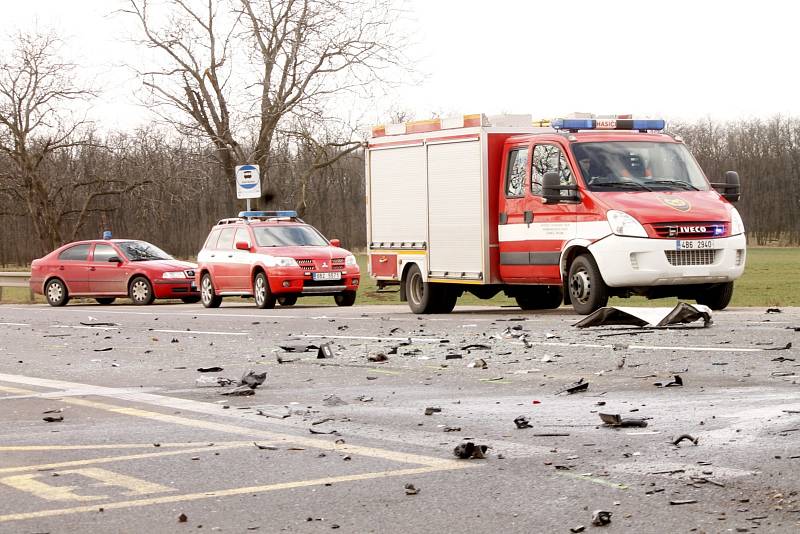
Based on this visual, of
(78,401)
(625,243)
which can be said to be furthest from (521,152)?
(78,401)

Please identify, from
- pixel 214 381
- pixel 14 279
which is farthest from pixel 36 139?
pixel 214 381

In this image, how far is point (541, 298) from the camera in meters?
20.9

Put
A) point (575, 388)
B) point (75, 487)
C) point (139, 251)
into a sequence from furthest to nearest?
1. point (139, 251)
2. point (575, 388)
3. point (75, 487)

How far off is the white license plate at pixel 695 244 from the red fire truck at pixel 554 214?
0.01 m

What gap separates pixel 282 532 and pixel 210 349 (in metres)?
9.27

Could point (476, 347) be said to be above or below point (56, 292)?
above

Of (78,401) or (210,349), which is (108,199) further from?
(78,401)

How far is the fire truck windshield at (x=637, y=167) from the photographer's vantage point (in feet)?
56.3

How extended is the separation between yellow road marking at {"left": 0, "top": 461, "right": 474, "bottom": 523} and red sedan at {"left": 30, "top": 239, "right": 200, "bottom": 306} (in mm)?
22657

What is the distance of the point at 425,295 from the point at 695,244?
481 centimetres

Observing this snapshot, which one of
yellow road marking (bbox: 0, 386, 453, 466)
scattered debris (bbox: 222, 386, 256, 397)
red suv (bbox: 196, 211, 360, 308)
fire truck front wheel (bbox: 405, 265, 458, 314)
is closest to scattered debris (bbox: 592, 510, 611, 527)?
yellow road marking (bbox: 0, 386, 453, 466)

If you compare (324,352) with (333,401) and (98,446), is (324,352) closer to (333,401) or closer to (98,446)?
(333,401)

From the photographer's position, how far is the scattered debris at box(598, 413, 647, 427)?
749cm

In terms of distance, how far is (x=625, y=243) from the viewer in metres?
16.4
